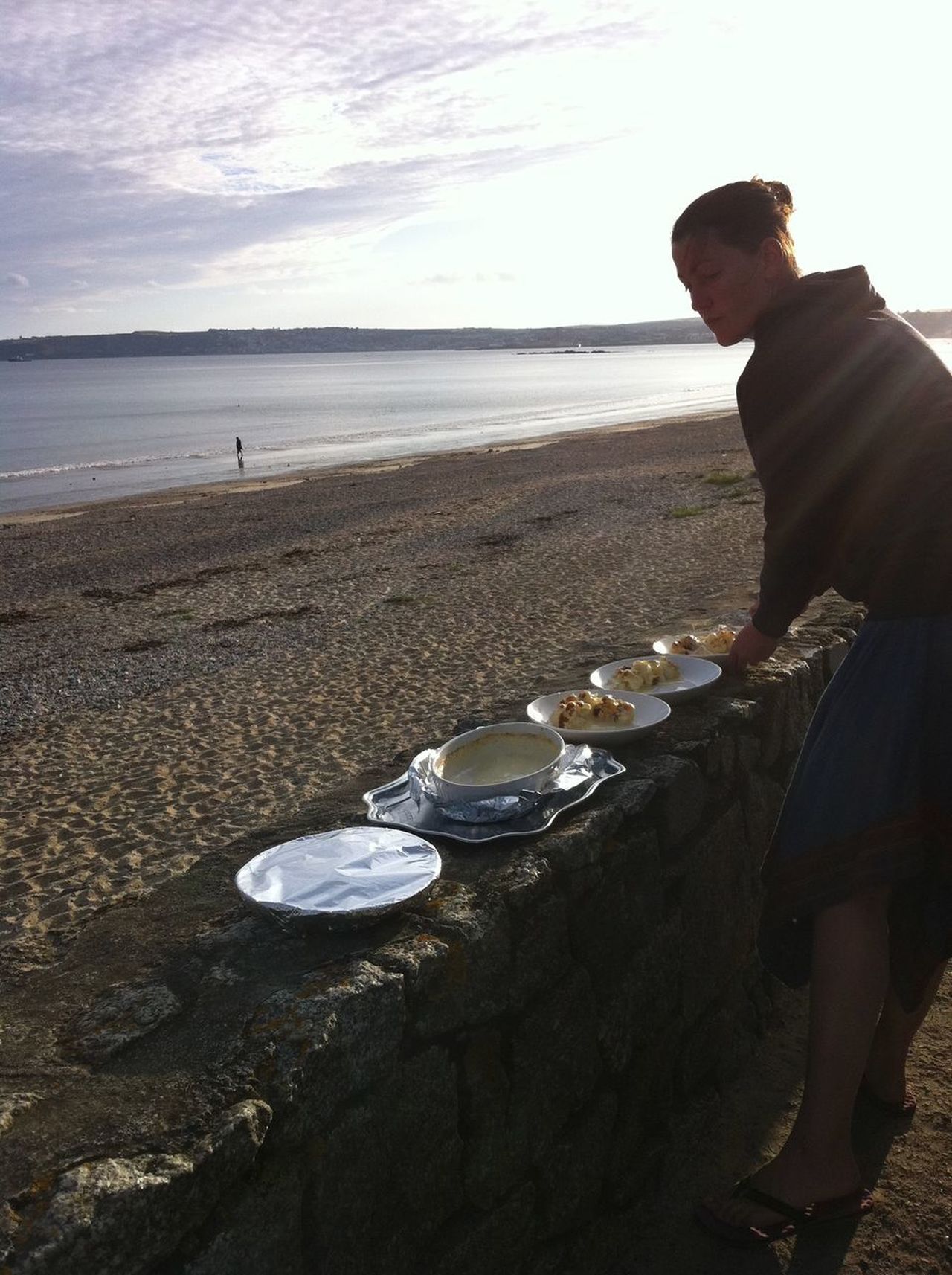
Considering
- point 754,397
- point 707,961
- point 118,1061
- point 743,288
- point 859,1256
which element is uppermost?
point 743,288

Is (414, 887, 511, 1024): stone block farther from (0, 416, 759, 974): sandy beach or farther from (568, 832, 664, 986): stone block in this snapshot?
(0, 416, 759, 974): sandy beach

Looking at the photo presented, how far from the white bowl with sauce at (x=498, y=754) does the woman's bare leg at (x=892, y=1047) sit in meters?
1.09

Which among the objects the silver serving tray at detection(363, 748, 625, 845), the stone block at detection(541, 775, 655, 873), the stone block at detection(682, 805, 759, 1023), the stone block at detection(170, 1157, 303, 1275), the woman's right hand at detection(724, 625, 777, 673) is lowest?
the stone block at detection(682, 805, 759, 1023)

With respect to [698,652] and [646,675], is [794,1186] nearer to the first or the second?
[646,675]

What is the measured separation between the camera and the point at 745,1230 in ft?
8.00

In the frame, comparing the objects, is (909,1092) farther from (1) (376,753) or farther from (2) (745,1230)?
(1) (376,753)

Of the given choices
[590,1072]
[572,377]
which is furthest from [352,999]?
[572,377]

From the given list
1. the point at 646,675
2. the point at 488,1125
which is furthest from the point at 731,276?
the point at 488,1125

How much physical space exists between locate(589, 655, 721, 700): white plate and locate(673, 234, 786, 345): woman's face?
130 centimetres

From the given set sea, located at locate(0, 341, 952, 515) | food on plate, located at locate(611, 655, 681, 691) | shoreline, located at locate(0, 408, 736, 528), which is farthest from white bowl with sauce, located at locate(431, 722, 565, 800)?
sea, located at locate(0, 341, 952, 515)

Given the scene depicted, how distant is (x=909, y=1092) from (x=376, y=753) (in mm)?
2644

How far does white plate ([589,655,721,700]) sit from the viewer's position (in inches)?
132

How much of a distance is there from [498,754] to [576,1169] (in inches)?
40.9

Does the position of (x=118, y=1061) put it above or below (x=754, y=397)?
below
